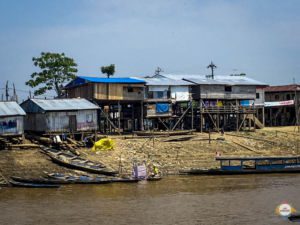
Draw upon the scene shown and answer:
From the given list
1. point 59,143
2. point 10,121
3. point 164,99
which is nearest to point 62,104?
point 59,143

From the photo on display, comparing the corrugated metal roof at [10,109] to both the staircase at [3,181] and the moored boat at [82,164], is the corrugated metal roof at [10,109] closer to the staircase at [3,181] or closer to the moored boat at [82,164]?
the moored boat at [82,164]

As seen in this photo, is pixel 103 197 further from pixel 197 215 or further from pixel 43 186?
pixel 197 215

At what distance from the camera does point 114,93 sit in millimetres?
43969

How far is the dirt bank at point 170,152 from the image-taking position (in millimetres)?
32531

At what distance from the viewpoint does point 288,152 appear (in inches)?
1661

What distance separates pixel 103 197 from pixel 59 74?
2880 centimetres

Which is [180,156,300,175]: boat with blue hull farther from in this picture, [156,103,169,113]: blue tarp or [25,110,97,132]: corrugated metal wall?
[156,103,169,113]: blue tarp

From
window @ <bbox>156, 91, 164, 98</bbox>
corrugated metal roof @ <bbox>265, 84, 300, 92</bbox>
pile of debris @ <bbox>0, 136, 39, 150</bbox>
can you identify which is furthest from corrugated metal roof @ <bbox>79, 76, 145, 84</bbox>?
corrugated metal roof @ <bbox>265, 84, 300, 92</bbox>

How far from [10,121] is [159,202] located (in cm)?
1575

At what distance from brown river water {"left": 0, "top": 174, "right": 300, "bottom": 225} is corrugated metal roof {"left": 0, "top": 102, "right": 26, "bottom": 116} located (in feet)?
28.7

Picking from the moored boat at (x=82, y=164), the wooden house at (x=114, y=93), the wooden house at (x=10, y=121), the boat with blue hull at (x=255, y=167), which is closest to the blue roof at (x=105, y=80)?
the wooden house at (x=114, y=93)

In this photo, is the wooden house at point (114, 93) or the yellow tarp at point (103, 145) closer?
the yellow tarp at point (103, 145)

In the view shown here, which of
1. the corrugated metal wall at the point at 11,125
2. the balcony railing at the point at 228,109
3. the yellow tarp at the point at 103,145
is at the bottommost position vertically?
the yellow tarp at the point at 103,145

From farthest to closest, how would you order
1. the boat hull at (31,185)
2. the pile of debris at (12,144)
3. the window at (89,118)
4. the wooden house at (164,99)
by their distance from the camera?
the wooden house at (164,99), the window at (89,118), the pile of debris at (12,144), the boat hull at (31,185)
